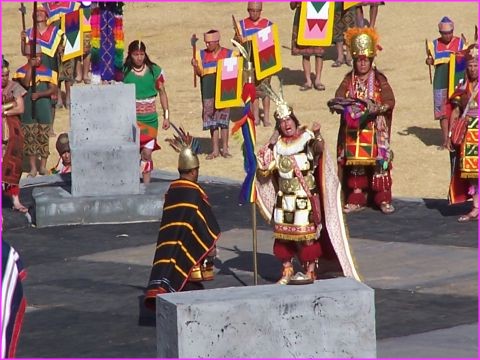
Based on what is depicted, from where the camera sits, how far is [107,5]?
832 inches

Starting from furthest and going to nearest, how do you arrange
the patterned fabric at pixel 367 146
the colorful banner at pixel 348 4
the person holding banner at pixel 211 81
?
the colorful banner at pixel 348 4 < the person holding banner at pixel 211 81 < the patterned fabric at pixel 367 146

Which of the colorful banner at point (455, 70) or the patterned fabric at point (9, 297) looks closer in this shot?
the patterned fabric at point (9, 297)

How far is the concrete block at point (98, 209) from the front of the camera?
67.0ft

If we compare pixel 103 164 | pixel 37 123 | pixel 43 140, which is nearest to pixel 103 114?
pixel 103 164

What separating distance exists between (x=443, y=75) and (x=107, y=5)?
5.98 m

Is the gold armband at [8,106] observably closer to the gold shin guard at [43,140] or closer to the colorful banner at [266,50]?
the colorful banner at [266,50]

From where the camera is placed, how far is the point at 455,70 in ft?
77.7

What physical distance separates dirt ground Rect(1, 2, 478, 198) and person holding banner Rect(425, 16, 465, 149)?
1.72 feet

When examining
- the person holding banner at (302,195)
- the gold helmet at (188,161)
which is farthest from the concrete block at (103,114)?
the gold helmet at (188,161)

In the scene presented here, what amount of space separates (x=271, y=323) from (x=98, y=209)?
26.7ft

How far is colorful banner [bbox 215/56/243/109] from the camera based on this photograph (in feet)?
78.7

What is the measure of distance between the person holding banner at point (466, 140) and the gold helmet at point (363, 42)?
102cm

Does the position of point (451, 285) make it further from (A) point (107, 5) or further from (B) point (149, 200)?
(A) point (107, 5)

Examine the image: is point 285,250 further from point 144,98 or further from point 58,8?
point 58,8
